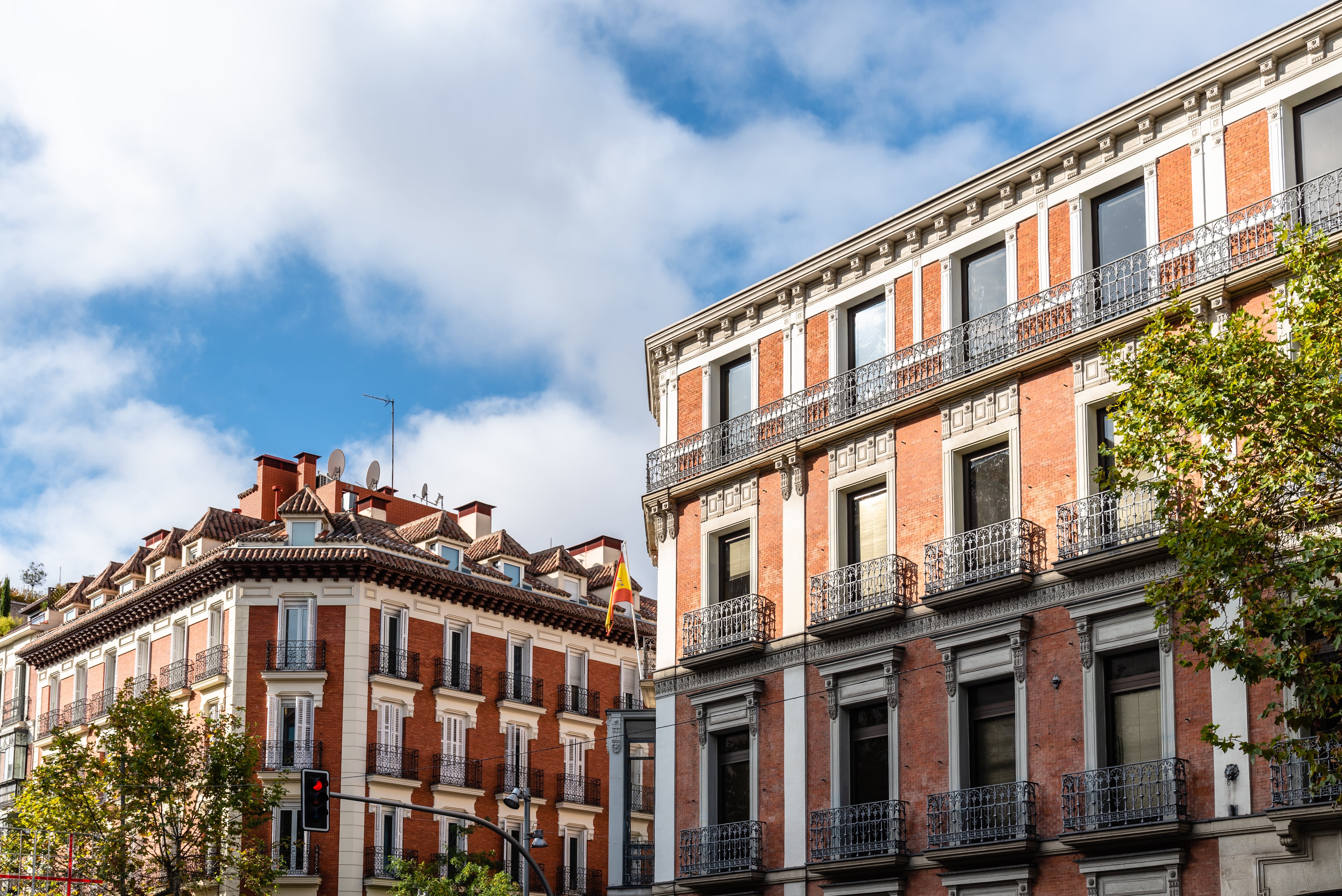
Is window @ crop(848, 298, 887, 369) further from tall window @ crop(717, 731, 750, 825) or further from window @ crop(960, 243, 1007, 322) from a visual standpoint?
tall window @ crop(717, 731, 750, 825)

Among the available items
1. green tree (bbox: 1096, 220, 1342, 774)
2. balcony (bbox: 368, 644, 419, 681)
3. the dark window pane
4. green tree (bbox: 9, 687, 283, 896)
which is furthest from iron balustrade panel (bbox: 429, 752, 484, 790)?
green tree (bbox: 1096, 220, 1342, 774)

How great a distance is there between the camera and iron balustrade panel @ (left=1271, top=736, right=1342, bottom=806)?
2145 cm

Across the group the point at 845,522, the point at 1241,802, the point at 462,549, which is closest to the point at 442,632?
the point at 462,549

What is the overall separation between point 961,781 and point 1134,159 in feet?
36.5

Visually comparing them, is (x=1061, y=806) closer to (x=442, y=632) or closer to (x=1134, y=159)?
(x=1134, y=159)

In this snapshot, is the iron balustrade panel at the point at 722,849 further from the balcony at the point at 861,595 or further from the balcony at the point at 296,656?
the balcony at the point at 296,656

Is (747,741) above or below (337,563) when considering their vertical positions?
below

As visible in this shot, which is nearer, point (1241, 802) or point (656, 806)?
point (1241, 802)

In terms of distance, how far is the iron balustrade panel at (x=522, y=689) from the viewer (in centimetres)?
5847

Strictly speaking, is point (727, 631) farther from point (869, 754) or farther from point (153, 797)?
point (153, 797)

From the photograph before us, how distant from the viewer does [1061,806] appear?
26781 millimetres

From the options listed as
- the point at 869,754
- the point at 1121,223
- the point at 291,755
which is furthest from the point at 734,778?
the point at 291,755

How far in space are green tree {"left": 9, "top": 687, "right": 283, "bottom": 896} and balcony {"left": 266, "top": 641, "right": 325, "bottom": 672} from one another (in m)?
6.74

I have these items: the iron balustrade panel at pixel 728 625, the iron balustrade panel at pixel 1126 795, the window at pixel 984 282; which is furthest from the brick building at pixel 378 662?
the iron balustrade panel at pixel 1126 795
